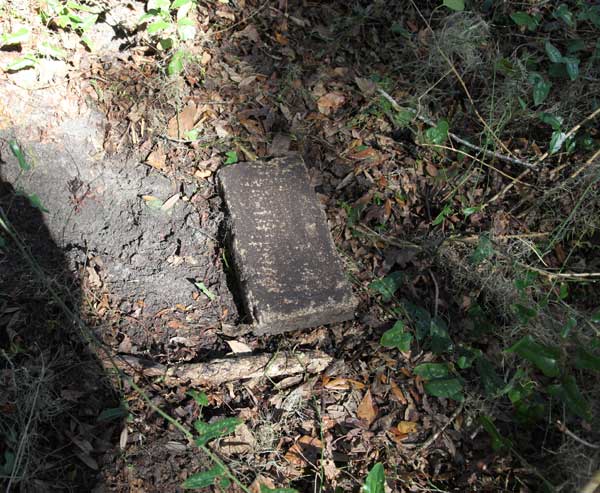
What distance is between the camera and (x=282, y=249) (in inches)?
99.8

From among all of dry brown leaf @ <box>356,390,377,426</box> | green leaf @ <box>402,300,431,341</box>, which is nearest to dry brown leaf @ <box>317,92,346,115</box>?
green leaf @ <box>402,300,431,341</box>

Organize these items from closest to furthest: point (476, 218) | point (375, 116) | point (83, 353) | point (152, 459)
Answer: point (152, 459) < point (83, 353) < point (476, 218) < point (375, 116)

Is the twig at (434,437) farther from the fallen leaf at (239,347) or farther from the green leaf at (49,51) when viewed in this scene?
the green leaf at (49,51)

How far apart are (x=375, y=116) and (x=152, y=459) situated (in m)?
2.02

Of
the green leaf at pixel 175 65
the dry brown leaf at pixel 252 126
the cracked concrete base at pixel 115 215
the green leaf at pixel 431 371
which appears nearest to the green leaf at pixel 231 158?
the dry brown leaf at pixel 252 126

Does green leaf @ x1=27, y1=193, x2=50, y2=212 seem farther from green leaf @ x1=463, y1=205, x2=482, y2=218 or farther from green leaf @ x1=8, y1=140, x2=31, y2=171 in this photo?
green leaf @ x1=463, y1=205, x2=482, y2=218

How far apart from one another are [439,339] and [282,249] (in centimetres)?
76

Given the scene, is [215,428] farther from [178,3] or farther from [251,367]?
[178,3]

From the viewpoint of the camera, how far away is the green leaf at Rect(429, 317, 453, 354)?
2328mm

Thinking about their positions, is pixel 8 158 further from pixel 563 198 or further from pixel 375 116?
pixel 563 198

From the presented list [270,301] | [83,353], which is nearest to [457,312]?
[270,301]

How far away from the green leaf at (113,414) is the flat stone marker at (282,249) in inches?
23.2

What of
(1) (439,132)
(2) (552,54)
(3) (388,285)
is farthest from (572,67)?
(3) (388,285)

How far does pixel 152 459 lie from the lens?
2.03 meters
